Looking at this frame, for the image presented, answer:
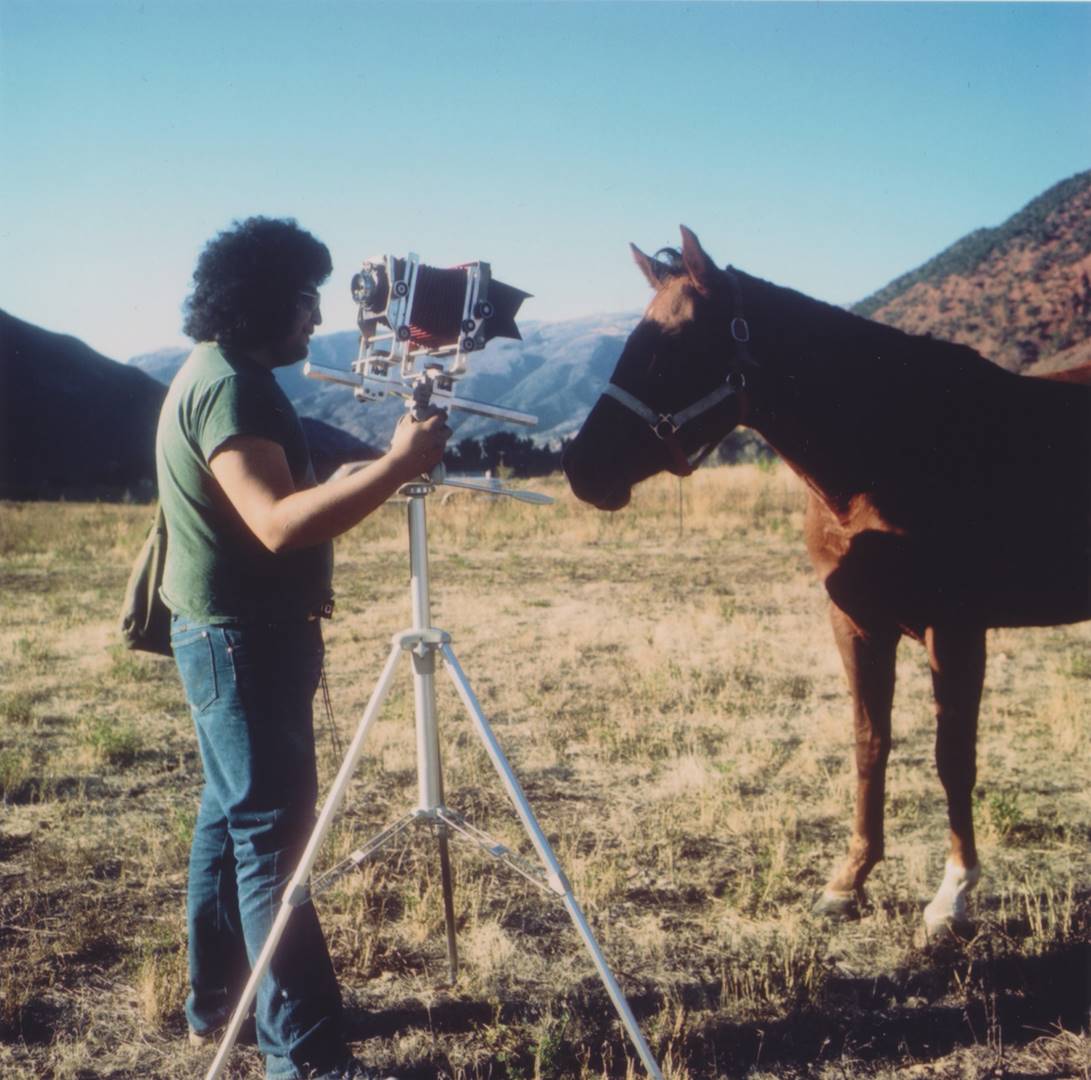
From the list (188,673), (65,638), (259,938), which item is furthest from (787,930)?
(65,638)

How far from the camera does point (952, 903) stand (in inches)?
124

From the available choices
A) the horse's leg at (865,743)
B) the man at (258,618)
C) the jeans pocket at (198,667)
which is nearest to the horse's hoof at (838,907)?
the horse's leg at (865,743)

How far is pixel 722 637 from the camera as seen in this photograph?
733 cm

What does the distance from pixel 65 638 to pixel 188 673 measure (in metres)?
6.40

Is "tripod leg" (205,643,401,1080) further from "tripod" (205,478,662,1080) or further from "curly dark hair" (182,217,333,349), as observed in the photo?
"curly dark hair" (182,217,333,349)

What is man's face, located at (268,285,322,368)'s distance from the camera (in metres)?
2.27

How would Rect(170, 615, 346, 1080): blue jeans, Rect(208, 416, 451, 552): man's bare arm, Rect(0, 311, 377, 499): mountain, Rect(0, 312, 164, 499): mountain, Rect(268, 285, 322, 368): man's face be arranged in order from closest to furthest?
Rect(208, 416, 451, 552): man's bare arm
Rect(170, 615, 346, 1080): blue jeans
Rect(268, 285, 322, 368): man's face
Rect(0, 311, 377, 499): mountain
Rect(0, 312, 164, 499): mountain

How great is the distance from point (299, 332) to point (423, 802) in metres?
1.26

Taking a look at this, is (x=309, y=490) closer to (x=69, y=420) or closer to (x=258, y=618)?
(x=258, y=618)

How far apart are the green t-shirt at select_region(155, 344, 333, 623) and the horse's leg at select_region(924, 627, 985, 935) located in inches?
85.3

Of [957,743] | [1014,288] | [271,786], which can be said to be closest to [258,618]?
[271,786]

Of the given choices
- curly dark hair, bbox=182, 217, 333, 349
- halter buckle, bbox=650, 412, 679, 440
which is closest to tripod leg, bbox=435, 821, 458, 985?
halter buckle, bbox=650, 412, 679, 440

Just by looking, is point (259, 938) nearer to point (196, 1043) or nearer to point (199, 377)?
point (196, 1043)

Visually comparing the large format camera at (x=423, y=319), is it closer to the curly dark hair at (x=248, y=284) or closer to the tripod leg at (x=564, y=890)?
the curly dark hair at (x=248, y=284)
